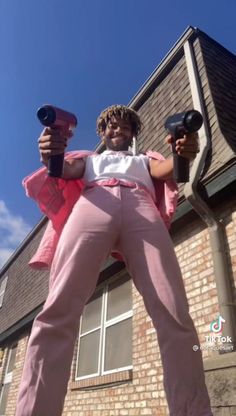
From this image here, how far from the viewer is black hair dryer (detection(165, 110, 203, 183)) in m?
1.82

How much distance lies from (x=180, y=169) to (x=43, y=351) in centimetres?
102

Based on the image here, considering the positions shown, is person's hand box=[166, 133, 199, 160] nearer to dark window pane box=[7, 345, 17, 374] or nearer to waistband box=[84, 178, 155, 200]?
waistband box=[84, 178, 155, 200]

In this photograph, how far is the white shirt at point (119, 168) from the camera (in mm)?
2084

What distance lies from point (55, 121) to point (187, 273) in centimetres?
311

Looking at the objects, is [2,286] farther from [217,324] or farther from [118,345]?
[217,324]

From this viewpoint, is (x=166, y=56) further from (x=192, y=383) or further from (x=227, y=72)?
(x=192, y=383)

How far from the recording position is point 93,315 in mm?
6629

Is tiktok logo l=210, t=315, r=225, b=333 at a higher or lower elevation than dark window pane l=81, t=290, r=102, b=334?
lower

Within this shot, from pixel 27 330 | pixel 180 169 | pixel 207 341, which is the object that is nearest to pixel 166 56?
pixel 207 341

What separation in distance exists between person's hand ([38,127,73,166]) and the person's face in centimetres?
48

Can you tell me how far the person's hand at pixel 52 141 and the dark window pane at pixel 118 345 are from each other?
4052 millimetres

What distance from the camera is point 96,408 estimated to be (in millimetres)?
5387

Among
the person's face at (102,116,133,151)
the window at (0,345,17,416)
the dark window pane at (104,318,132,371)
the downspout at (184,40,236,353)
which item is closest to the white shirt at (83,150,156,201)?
the person's face at (102,116,133,151)

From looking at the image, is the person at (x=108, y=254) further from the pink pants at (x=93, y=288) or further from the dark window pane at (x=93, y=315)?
the dark window pane at (x=93, y=315)
